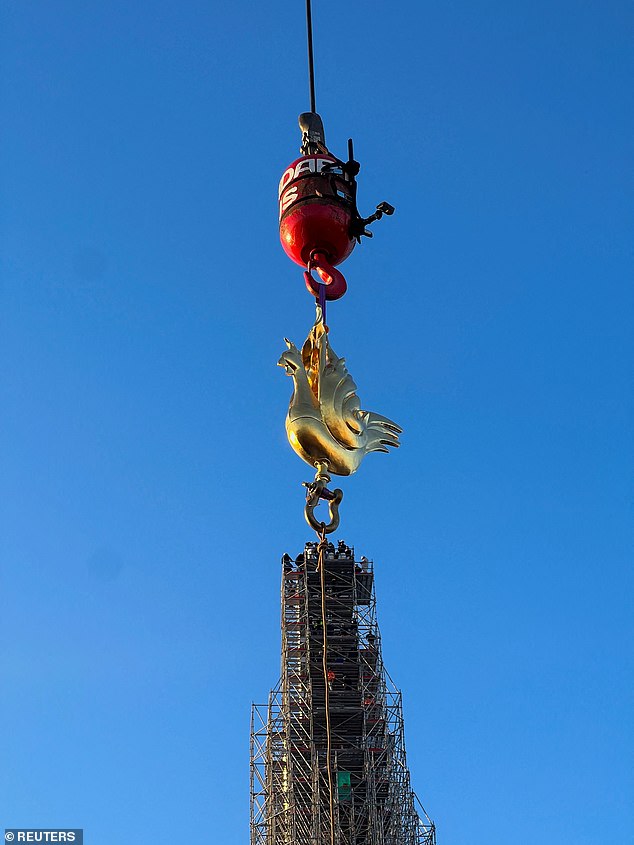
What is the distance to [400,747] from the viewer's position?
37688 millimetres

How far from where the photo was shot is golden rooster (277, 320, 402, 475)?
7230 mm

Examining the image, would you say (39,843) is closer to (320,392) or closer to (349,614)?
(320,392)

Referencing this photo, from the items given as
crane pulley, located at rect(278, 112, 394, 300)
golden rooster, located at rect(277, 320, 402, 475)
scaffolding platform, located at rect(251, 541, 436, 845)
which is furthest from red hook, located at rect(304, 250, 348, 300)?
scaffolding platform, located at rect(251, 541, 436, 845)

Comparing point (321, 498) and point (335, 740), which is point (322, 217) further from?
point (335, 740)

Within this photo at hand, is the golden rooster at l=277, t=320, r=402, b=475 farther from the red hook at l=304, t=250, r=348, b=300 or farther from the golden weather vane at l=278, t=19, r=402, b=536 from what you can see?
the red hook at l=304, t=250, r=348, b=300

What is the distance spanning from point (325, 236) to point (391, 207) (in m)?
0.40

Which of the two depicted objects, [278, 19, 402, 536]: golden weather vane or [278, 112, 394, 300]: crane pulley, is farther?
[278, 112, 394, 300]: crane pulley

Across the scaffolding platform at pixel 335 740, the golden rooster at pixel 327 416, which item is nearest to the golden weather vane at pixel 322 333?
the golden rooster at pixel 327 416

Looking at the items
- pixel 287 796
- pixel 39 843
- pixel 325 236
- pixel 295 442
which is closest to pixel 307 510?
pixel 295 442

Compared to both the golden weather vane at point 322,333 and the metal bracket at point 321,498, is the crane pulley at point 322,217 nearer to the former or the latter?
the golden weather vane at point 322,333

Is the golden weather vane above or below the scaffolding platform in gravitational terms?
below

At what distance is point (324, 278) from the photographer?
8203 millimetres

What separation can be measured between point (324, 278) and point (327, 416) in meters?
1.18

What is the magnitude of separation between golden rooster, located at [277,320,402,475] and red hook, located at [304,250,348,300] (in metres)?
0.50
